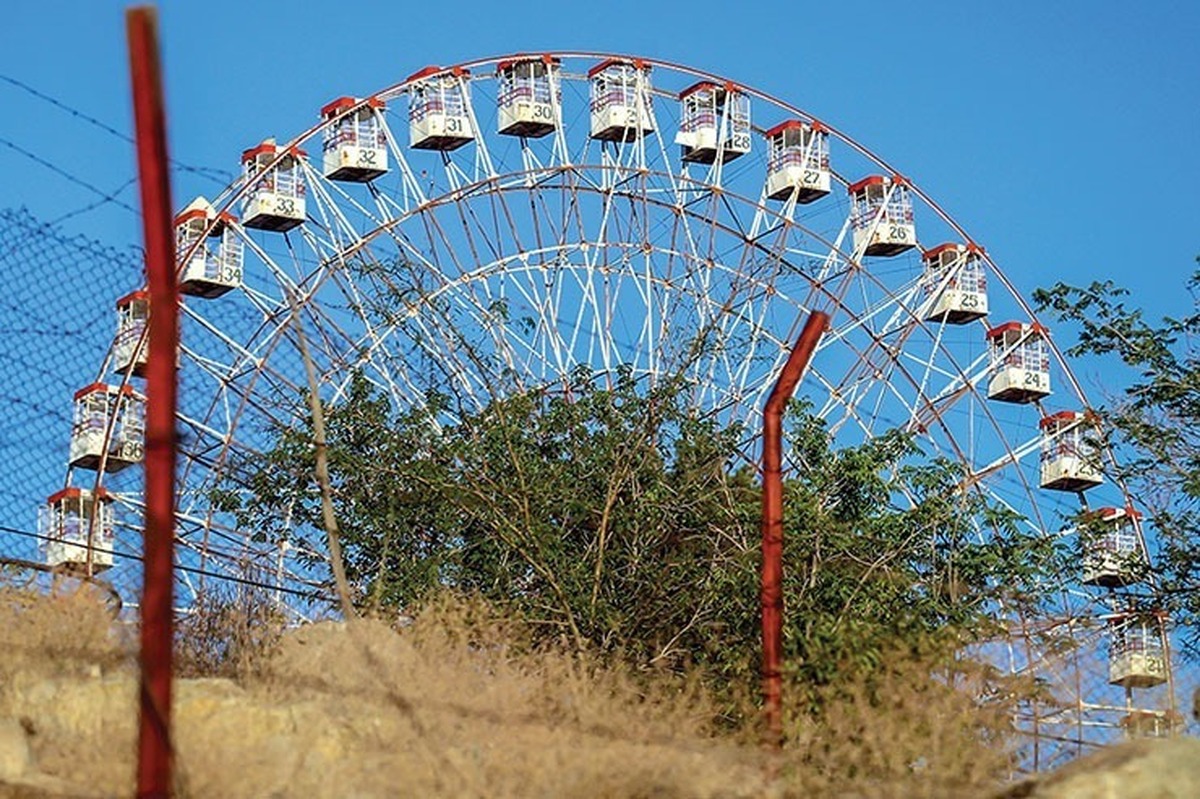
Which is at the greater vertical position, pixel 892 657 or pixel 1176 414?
pixel 1176 414

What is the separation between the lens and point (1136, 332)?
2023cm

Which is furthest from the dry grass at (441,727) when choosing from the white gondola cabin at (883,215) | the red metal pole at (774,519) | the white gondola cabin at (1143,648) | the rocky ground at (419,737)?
the white gondola cabin at (883,215)

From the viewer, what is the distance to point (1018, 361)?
3856cm

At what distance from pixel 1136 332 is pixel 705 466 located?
408cm

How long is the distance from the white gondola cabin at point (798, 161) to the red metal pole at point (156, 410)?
27797mm

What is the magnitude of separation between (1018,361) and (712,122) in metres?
7.40

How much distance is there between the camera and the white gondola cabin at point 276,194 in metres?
32.7

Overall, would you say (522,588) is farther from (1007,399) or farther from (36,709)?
(1007,399)

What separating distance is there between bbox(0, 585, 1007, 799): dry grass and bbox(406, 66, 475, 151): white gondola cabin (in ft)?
69.1

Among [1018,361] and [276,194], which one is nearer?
[276,194]

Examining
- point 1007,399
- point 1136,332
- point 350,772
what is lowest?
point 350,772

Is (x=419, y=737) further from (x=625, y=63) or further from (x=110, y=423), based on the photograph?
(x=625, y=63)

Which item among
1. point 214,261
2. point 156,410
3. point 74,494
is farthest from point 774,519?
point 214,261

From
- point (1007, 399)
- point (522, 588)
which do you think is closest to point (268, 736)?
point (522, 588)
